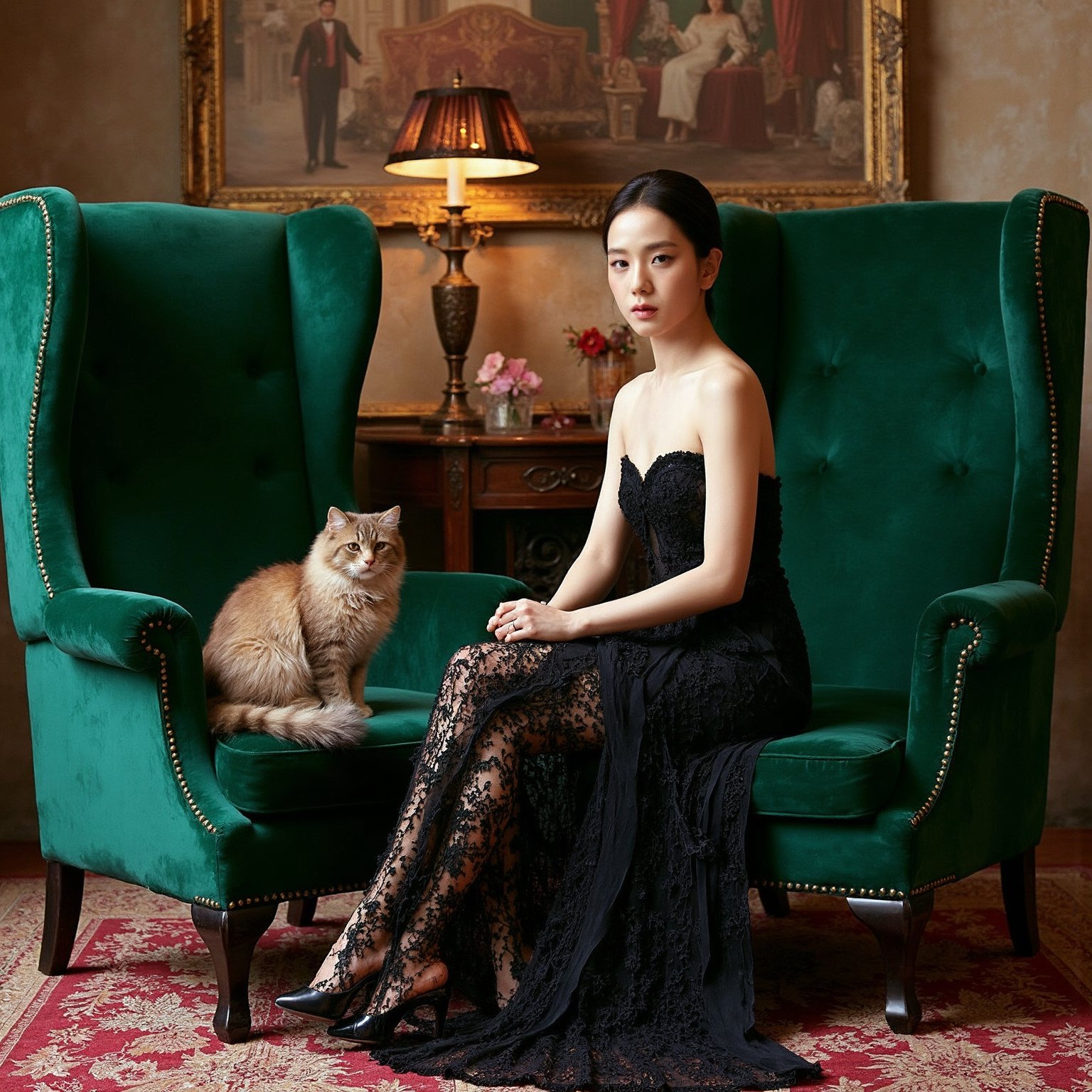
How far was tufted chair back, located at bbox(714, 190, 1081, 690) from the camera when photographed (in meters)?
3.01

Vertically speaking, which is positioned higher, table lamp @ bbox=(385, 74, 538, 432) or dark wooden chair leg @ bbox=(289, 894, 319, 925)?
table lamp @ bbox=(385, 74, 538, 432)

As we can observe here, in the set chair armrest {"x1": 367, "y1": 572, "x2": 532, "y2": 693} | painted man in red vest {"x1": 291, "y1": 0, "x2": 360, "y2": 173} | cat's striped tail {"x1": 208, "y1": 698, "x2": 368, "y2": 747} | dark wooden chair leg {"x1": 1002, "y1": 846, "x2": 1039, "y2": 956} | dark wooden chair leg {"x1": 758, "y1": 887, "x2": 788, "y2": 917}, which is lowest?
dark wooden chair leg {"x1": 758, "y1": 887, "x2": 788, "y2": 917}

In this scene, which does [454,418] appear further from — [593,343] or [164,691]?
[164,691]

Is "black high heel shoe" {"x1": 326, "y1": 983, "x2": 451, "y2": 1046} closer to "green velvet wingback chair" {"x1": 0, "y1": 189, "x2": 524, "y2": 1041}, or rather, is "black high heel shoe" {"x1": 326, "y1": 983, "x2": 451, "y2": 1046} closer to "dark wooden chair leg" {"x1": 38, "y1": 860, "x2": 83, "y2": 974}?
"green velvet wingback chair" {"x1": 0, "y1": 189, "x2": 524, "y2": 1041}

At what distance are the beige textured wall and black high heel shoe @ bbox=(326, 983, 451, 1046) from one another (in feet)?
6.90

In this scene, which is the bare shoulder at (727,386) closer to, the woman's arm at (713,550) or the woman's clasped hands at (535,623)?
the woman's arm at (713,550)

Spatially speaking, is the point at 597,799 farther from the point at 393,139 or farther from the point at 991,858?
the point at 393,139

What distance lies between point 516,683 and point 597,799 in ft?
0.78

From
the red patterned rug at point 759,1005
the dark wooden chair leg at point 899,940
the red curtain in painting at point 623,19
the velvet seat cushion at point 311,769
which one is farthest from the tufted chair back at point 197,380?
the dark wooden chair leg at point 899,940

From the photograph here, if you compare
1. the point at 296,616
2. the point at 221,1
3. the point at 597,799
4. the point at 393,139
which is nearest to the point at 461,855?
the point at 597,799

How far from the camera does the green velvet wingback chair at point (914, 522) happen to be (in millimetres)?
2367

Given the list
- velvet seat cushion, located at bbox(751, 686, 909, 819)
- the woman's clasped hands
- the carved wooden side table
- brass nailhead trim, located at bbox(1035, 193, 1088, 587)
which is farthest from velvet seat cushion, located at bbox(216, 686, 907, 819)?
the carved wooden side table

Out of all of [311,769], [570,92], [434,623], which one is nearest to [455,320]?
[570,92]

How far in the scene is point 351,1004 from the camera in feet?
7.87
